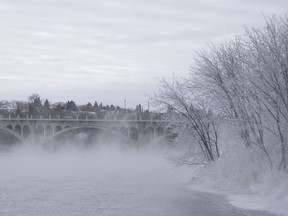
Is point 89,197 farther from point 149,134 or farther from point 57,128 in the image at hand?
point 57,128

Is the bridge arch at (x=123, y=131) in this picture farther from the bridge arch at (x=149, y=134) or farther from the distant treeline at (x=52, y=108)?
the distant treeline at (x=52, y=108)

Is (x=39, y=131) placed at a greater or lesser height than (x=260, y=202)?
greater

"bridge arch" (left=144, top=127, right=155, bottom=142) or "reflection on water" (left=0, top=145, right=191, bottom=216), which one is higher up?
"bridge arch" (left=144, top=127, right=155, bottom=142)

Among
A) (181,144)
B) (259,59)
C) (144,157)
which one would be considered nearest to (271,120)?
(259,59)

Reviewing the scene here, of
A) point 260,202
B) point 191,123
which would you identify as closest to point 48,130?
point 191,123

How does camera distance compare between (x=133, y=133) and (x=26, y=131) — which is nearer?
(x=133, y=133)

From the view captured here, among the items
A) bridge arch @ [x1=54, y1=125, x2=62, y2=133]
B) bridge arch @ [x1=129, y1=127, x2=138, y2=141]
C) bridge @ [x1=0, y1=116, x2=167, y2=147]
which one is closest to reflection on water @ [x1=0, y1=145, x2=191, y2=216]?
bridge arch @ [x1=129, y1=127, x2=138, y2=141]

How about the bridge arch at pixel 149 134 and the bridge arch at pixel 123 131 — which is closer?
the bridge arch at pixel 149 134

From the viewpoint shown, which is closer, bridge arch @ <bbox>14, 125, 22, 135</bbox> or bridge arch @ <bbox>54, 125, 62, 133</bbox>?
bridge arch @ <bbox>54, 125, 62, 133</bbox>

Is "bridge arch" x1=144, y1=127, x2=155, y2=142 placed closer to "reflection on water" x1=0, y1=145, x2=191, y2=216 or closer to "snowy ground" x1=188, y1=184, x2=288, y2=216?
"reflection on water" x1=0, y1=145, x2=191, y2=216

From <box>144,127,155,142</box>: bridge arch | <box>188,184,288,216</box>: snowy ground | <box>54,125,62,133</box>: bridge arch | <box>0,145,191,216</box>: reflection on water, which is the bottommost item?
<box>0,145,191,216</box>: reflection on water

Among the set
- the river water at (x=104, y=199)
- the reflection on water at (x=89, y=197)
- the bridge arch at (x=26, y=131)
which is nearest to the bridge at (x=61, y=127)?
the bridge arch at (x=26, y=131)

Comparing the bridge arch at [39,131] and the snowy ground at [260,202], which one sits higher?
the bridge arch at [39,131]

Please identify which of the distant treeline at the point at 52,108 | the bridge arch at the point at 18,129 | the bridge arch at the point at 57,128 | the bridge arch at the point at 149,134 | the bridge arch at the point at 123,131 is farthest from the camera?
the distant treeline at the point at 52,108
